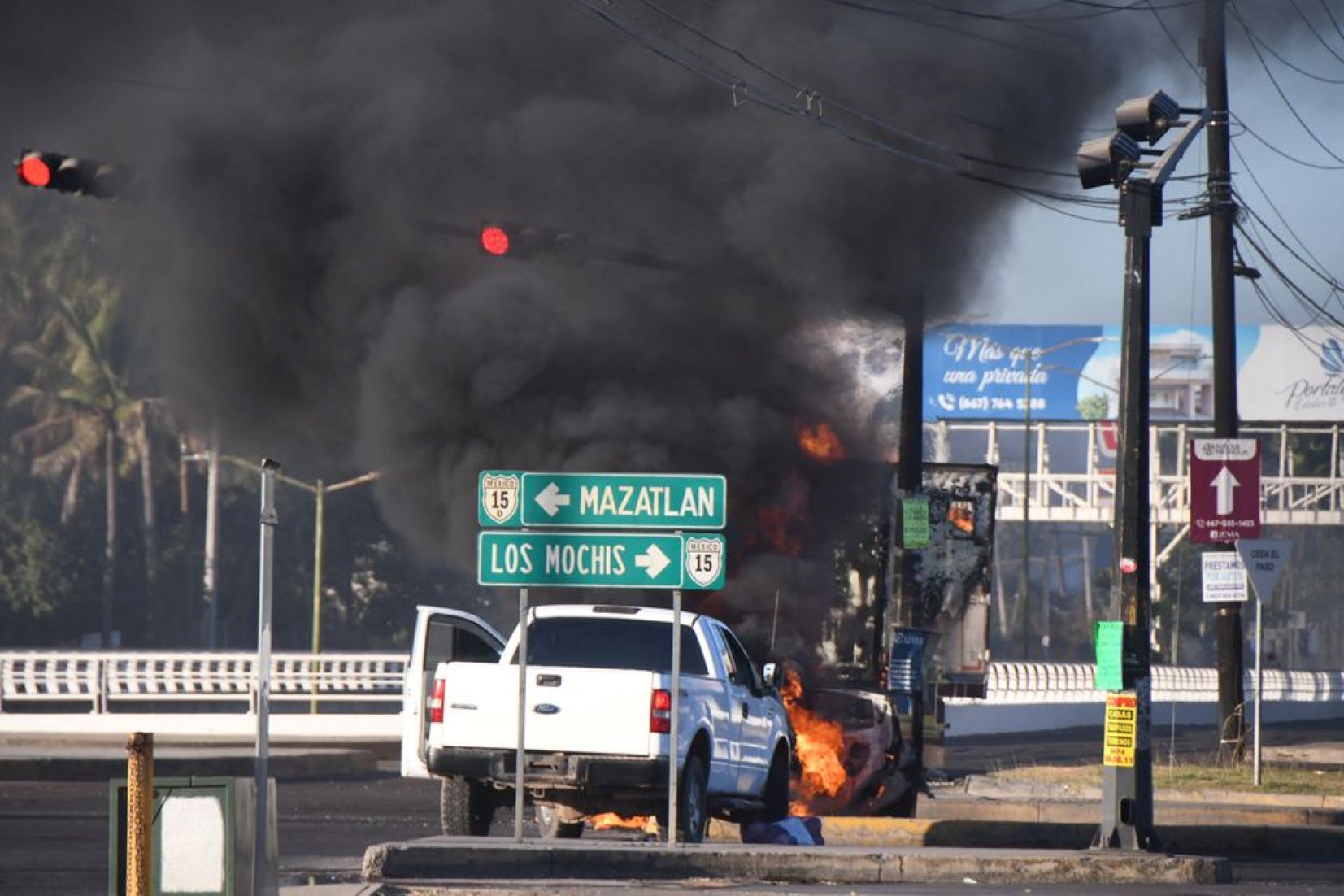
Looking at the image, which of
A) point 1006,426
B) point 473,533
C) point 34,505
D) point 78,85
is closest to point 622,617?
point 473,533

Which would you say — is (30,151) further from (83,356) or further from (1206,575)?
(83,356)

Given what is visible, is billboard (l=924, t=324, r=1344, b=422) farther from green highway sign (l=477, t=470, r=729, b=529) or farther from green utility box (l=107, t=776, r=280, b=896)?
green utility box (l=107, t=776, r=280, b=896)

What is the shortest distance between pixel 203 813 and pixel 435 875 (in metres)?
4.75

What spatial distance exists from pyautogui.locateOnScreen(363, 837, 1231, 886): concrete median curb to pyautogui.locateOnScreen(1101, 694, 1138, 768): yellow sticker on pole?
0.91 meters

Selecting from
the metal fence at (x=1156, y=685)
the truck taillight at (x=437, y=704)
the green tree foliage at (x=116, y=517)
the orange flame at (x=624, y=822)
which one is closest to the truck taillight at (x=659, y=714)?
the orange flame at (x=624, y=822)

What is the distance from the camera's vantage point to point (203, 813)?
6742 millimetres

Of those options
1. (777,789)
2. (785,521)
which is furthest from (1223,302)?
(777,789)

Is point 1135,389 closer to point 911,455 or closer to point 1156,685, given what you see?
point 911,455

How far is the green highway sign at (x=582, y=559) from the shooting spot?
12.5 meters

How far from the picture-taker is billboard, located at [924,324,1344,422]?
6391 cm

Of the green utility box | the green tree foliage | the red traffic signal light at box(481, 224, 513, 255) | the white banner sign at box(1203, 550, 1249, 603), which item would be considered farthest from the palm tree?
the green utility box

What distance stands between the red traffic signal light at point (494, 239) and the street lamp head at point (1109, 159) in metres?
5.95

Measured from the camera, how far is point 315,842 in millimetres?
14328

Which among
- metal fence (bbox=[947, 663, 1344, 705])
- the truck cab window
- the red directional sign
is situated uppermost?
the red directional sign
